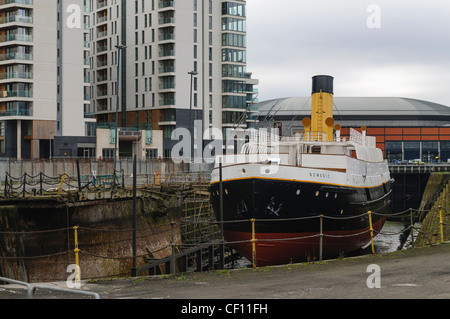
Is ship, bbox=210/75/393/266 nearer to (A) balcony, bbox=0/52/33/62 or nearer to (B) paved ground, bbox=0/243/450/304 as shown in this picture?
(B) paved ground, bbox=0/243/450/304

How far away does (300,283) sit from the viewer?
45.8 ft

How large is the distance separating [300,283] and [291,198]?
13170mm

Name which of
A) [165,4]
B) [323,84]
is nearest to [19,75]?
[165,4]

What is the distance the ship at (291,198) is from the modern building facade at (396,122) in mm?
76128

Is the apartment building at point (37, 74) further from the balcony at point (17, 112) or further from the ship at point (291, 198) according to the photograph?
the ship at point (291, 198)

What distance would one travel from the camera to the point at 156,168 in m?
62.4

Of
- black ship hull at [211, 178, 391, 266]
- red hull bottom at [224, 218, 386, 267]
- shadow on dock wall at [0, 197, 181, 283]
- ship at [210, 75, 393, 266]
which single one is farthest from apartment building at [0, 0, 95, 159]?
black ship hull at [211, 178, 391, 266]

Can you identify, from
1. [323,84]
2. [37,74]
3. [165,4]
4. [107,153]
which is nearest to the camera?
[323,84]

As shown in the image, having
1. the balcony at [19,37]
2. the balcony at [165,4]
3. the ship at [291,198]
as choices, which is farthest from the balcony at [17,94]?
the ship at [291,198]

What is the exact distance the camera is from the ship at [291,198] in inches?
1054

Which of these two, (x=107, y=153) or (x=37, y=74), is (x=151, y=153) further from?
(x=37, y=74)

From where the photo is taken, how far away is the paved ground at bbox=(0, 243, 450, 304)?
12.3 m
